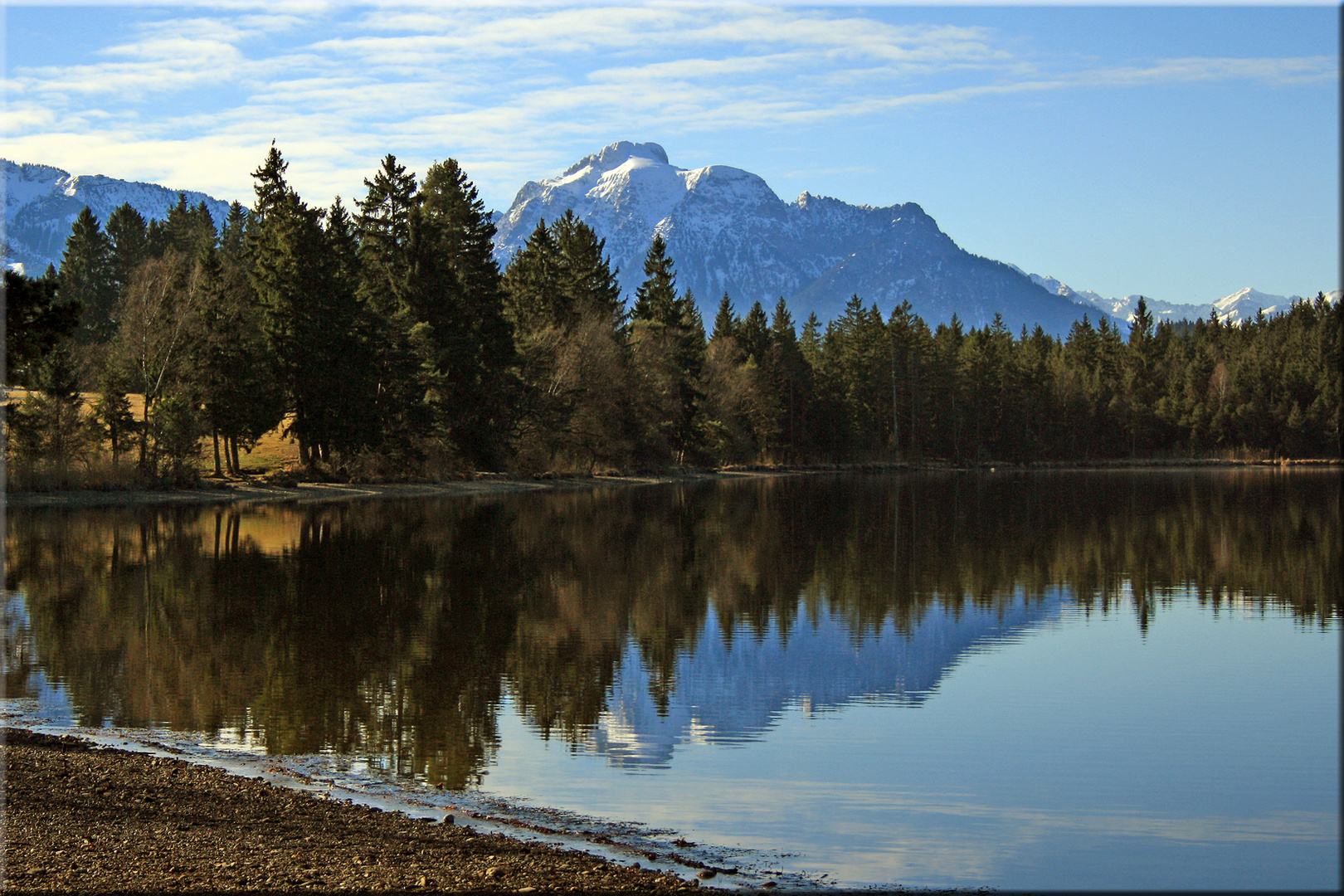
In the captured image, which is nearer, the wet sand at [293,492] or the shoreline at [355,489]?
the wet sand at [293,492]

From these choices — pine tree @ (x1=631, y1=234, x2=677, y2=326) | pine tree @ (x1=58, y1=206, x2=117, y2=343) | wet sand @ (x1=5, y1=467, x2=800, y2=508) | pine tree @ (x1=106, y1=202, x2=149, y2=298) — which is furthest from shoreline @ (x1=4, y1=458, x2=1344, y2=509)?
pine tree @ (x1=106, y1=202, x2=149, y2=298)

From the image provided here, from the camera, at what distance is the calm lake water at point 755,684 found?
10820 mm

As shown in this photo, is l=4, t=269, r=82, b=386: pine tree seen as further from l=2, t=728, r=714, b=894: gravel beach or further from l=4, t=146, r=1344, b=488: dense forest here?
l=2, t=728, r=714, b=894: gravel beach

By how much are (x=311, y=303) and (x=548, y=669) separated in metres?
46.4

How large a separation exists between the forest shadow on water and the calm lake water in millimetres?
108

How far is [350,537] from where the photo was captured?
37.8 m

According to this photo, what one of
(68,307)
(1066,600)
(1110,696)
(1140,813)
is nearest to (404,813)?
(1140,813)

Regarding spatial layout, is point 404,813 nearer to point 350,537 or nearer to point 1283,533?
point 350,537

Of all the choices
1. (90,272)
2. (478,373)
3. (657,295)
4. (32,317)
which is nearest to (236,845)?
(32,317)

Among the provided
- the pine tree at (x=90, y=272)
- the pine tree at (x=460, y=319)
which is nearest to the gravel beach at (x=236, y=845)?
the pine tree at (x=460, y=319)

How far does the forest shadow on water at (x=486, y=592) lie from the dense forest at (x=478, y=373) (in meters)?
5.97

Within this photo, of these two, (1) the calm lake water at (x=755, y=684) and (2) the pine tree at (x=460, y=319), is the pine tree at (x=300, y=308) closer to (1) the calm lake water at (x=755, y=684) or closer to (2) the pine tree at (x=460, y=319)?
(2) the pine tree at (x=460, y=319)

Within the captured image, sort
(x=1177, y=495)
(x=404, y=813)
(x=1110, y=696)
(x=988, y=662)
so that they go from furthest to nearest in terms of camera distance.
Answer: (x=1177, y=495) < (x=988, y=662) < (x=1110, y=696) < (x=404, y=813)

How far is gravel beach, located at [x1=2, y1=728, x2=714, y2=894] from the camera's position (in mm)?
8070
